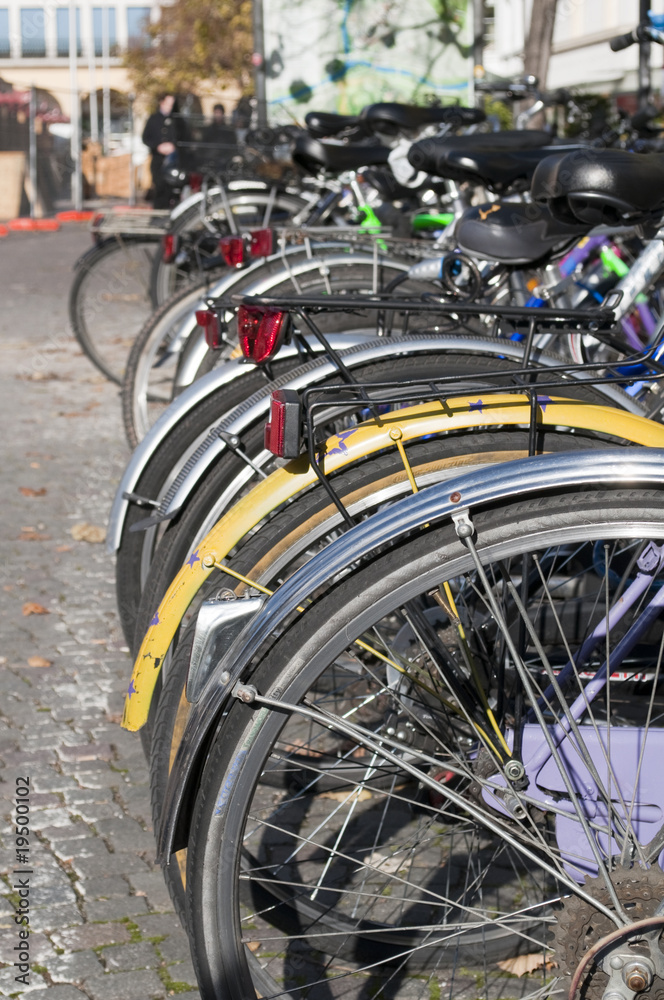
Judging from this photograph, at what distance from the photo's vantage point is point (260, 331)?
2.20 metres

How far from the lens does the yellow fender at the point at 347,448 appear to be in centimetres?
217

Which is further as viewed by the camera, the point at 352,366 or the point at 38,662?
the point at 38,662

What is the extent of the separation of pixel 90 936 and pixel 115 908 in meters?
0.11

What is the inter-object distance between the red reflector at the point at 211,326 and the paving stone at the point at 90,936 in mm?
1386

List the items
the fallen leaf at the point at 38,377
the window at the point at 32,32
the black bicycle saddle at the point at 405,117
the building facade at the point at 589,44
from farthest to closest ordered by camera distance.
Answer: the window at the point at 32,32
the building facade at the point at 589,44
the fallen leaf at the point at 38,377
the black bicycle saddle at the point at 405,117

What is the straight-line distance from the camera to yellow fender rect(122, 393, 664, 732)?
217 centimetres

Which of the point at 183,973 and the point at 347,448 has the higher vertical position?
the point at 347,448

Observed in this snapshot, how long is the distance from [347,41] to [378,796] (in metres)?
9.38

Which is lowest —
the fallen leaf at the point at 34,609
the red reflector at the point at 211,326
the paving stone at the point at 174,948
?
the paving stone at the point at 174,948

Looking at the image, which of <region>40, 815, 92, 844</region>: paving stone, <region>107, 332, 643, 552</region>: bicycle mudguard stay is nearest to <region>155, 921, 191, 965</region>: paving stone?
<region>40, 815, 92, 844</region>: paving stone

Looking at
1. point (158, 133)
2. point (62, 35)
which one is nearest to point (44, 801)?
point (158, 133)

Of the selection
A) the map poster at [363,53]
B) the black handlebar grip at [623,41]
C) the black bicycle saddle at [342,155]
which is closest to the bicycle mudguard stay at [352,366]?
the black bicycle saddle at [342,155]

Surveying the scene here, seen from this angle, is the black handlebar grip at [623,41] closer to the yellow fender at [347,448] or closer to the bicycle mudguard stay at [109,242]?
the bicycle mudguard stay at [109,242]

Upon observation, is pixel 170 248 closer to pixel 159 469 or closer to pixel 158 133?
pixel 159 469
